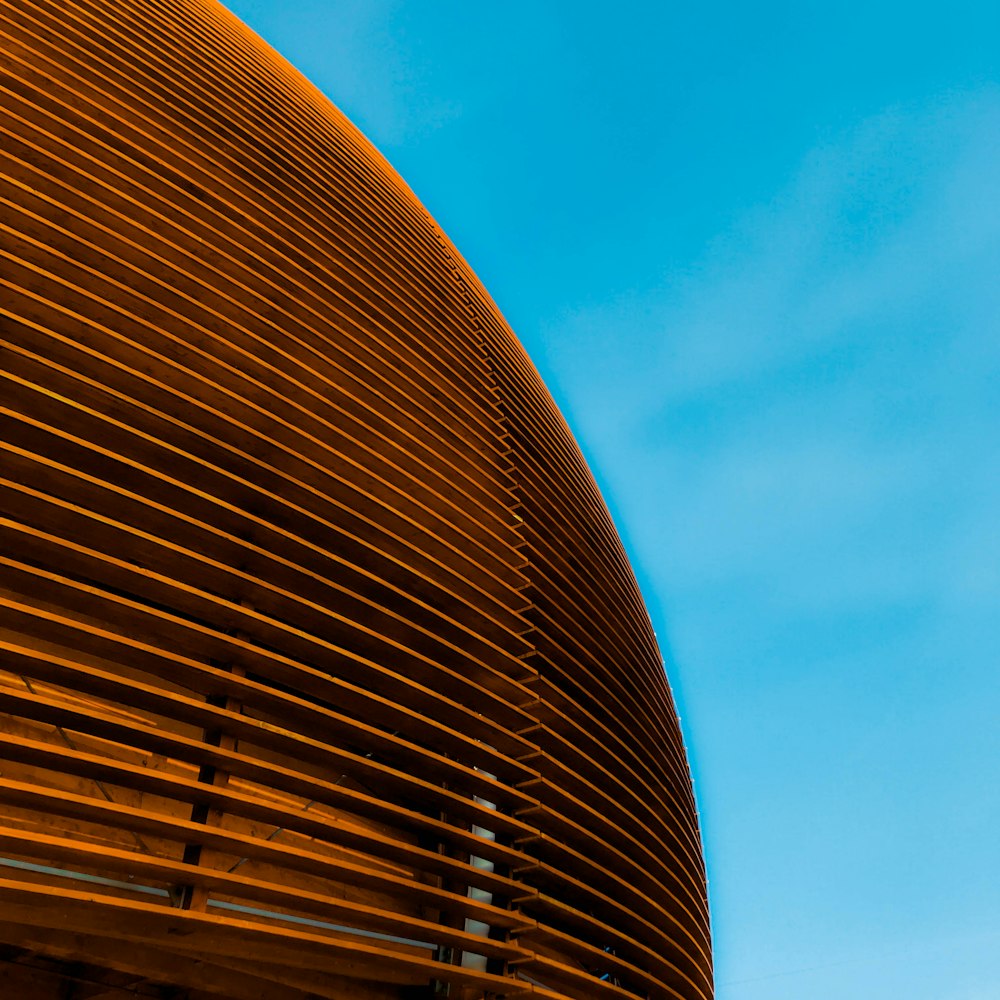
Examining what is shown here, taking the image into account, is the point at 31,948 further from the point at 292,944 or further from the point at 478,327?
the point at 478,327

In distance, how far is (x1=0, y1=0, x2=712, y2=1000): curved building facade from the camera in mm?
2586

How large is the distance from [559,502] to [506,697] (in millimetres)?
2116

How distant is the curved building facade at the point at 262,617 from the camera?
2.59 m

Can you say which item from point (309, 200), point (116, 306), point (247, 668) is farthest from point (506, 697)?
point (309, 200)

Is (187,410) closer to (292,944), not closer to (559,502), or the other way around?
(292,944)

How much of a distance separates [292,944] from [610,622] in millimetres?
3607

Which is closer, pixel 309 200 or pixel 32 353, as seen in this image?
pixel 32 353

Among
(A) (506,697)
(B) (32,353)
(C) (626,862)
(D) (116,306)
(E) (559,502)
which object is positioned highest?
(E) (559,502)

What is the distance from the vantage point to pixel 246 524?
10.5 ft

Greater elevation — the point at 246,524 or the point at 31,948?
the point at 246,524

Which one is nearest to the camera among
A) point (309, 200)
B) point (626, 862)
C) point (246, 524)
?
point (246, 524)

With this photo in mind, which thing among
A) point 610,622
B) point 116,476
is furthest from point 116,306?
point 610,622

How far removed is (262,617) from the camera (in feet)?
9.84

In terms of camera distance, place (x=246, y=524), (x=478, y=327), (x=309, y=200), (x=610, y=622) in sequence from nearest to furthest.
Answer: (x=246, y=524)
(x=309, y=200)
(x=610, y=622)
(x=478, y=327)
